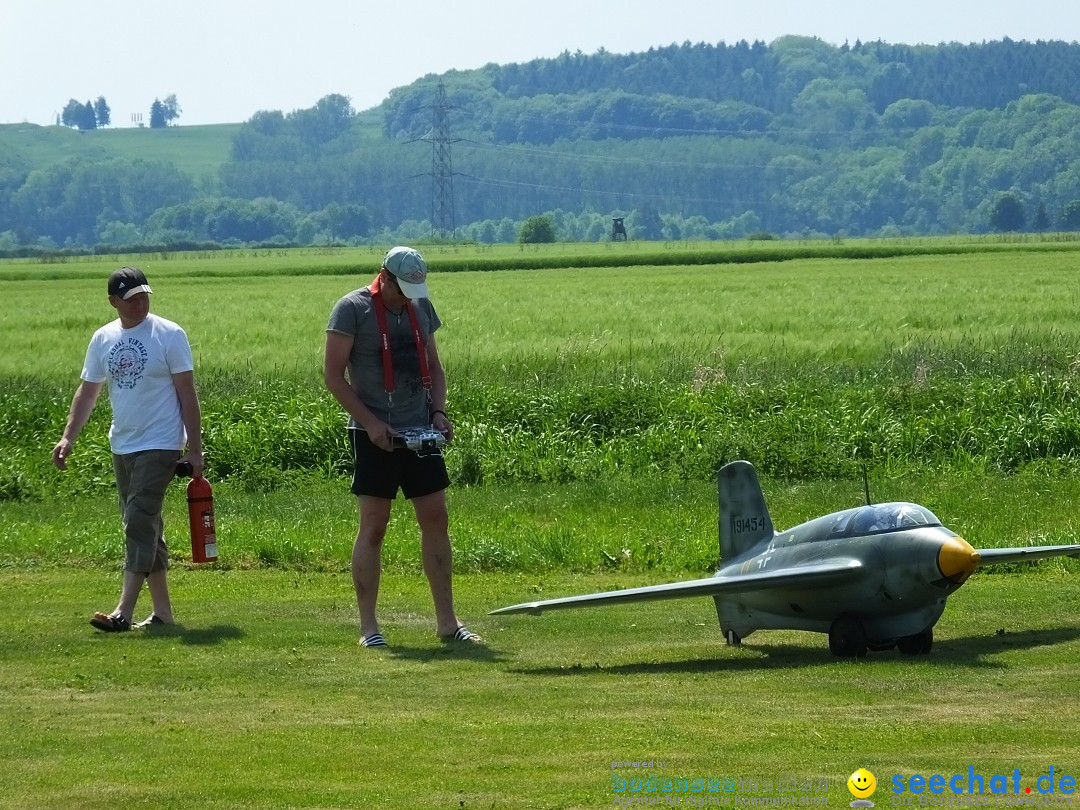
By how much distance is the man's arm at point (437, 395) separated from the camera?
831 centimetres

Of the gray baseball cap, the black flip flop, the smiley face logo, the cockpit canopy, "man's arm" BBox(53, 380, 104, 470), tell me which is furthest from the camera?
"man's arm" BBox(53, 380, 104, 470)

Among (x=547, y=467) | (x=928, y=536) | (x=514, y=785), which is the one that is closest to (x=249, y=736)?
(x=514, y=785)

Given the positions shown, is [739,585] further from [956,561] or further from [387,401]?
[387,401]

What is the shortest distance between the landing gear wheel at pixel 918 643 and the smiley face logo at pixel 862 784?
2829 mm

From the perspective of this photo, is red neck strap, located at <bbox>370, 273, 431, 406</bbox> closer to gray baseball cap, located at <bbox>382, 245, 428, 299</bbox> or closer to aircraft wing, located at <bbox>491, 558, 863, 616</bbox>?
gray baseball cap, located at <bbox>382, 245, 428, 299</bbox>

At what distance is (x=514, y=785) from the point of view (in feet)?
16.4

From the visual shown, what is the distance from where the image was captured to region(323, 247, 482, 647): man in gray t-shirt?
812 centimetres

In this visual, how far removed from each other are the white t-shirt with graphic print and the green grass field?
1108mm

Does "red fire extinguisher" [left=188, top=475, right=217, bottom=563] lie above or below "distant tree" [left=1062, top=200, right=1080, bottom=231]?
above

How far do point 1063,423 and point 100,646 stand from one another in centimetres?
1313

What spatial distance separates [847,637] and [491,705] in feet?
7.16

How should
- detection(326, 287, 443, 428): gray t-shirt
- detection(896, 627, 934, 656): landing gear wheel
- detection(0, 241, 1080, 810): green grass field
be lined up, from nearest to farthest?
1. detection(0, 241, 1080, 810): green grass field
2. detection(896, 627, 934, 656): landing gear wheel
3. detection(326, 287, 443, 428): gray t-shirt

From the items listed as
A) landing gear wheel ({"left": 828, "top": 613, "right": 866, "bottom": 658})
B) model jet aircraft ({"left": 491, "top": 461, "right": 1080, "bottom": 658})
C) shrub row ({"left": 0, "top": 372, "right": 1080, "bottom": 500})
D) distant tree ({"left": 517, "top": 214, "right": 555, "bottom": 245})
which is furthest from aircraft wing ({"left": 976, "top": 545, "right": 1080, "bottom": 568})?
distant tree ({"left": 517, "top": 214, "right": 555, "bottom": 245})

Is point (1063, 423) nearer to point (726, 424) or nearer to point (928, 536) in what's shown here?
point (726, 424)
